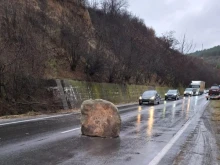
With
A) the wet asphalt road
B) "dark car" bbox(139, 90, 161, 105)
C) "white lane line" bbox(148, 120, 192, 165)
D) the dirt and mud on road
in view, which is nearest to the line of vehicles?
"dark car" bbox(139, 90, 161, 105)

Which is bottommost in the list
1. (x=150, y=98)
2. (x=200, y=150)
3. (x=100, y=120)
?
(x=200, y=150)

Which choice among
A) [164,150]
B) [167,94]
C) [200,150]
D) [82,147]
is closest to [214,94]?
[167,94]

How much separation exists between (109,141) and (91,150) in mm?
1739

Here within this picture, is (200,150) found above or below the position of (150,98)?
below

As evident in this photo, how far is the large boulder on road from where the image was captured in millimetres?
11289

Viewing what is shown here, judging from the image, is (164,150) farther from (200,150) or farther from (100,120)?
(100,120)

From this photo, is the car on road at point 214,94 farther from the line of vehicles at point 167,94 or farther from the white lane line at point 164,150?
the white lane line at point 164,150

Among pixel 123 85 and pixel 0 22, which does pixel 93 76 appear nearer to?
pixel 123 85

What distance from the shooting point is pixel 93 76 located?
3788 cm

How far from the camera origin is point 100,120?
11336 mm

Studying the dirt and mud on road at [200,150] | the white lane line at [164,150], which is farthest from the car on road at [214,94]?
Result: the white lane line at [164,150]

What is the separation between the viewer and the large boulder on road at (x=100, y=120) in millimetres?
11289

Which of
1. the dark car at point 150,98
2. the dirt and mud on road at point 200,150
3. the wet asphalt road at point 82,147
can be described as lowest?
the dirt and mud on road at point 200,150

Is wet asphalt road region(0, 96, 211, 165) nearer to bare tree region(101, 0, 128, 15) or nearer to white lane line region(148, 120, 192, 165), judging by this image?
white lane line region(148, 120, 192, 165)
